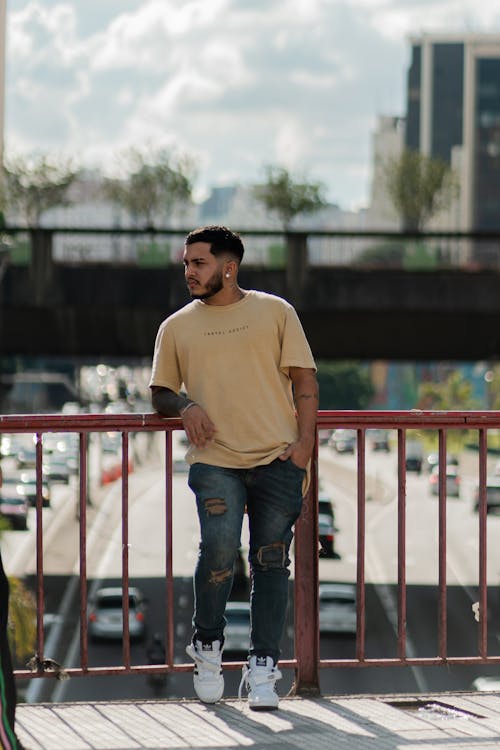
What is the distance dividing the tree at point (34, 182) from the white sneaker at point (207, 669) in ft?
157

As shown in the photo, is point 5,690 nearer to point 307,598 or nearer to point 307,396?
point 307,396

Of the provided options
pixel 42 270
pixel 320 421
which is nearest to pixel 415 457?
pixel 42 270

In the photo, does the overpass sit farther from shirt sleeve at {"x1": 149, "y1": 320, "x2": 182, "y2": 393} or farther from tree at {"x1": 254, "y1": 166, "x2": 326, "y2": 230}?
tree at {"x1": 254, "y1": 166, "x2": 326, "y2": 230}

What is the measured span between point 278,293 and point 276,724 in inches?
761

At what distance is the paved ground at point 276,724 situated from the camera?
5371mm

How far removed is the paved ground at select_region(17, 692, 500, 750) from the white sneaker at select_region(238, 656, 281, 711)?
50mm

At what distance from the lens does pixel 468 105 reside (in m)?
174

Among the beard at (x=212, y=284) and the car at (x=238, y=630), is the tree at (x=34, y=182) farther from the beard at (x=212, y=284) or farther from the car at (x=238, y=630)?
the beard at (x=212, y=284)

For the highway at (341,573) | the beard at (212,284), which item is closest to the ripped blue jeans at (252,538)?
the beard at (212,284)

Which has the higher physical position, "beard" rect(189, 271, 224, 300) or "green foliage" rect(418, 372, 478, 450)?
"beard" rect(189, 271, 224, 300)

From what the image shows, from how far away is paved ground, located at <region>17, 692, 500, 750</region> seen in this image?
5371 mm

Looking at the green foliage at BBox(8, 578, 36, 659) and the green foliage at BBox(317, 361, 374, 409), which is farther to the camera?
the green foliage at BBox(317, 361, 374, 409)

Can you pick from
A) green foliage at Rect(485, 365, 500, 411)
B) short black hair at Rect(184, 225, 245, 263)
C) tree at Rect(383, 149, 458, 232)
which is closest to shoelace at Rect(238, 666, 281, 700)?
short black hair at Rect(184, 225, 245, 263)

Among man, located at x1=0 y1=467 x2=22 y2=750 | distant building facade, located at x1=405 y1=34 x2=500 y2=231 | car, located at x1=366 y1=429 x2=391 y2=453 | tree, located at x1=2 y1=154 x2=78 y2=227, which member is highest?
distant building facade, located at x1=405 y1=34 x2=500 y2=231
